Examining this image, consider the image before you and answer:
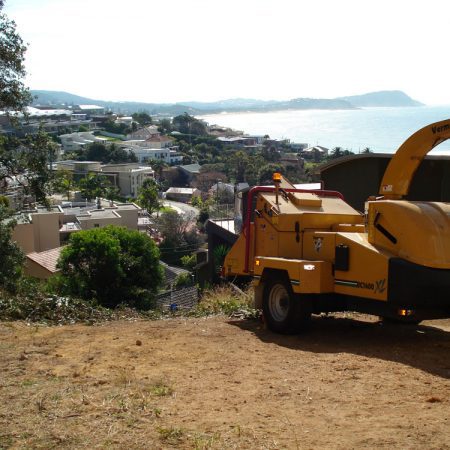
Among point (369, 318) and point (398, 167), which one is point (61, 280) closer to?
point (369, 318)

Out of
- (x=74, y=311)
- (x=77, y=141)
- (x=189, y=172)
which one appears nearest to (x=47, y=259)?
(x=74, y=311)

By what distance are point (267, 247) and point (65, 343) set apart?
332 centimetres

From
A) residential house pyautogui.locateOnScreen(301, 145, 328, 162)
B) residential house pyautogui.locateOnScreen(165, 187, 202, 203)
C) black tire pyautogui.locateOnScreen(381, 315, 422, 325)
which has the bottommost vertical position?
residential house pyautogui.locateOnScreen(165, 187, 202, 203)

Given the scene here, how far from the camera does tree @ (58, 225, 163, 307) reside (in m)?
28.6

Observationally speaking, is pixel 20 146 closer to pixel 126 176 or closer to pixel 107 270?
pixel 107 270

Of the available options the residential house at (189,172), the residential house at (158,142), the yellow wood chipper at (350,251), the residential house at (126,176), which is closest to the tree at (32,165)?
the yellow wood chipper at (350,251)

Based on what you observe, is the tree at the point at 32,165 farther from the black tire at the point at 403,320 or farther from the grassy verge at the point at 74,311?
the black tire at the point at 403,320

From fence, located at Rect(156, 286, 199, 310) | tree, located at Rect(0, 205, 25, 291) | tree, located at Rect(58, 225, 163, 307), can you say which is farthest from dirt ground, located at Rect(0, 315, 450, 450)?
tree, located at Rect(58, 225, 163, 307)

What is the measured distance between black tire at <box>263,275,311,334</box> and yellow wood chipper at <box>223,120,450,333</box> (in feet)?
0.05

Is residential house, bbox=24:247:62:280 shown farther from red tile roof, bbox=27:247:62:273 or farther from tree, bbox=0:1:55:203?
tree, bbox=0:1:55:203

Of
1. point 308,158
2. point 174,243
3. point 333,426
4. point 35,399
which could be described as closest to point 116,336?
point 35,399

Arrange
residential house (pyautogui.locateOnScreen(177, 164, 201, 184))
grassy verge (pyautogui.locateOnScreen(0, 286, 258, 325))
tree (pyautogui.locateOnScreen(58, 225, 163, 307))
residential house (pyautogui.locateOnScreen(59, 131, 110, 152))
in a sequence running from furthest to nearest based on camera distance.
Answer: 1. residential house (pyautogui.locateOnScreen(59, 131, 110, 152))
2. residential house (pyautogui.locateOnScreen(177, 164, 201, 184))
3. tree (pyautogui.locateOnScreen(58, 225, 163, 307))
4. grassy verge (pyautogui.locateOnScreen(0, 286, 258, 325))

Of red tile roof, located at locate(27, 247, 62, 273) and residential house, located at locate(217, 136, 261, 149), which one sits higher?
red tile roof, located at locate(27, 247, 62, 273)

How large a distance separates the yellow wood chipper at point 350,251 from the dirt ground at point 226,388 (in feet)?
1.78
